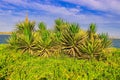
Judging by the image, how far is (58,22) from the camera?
2180cm

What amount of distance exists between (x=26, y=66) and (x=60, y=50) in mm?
3785

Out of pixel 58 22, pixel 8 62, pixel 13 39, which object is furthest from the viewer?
pixel 58 22

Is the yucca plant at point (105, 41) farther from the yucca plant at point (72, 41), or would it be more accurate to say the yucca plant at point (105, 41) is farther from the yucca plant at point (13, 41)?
the yucca plant at point (13, 41)

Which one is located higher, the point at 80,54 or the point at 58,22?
the point at 58,22

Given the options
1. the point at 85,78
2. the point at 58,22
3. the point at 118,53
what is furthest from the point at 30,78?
the point at 58,22

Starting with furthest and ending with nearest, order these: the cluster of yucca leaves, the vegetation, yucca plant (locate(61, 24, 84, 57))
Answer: yucca plant (locate(61, 24, 84, 57)) → the cluster of yucca leaves → the vegetation

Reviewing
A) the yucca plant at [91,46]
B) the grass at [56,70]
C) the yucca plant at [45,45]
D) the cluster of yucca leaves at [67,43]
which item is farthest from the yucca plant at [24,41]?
the yucca plant at [91,46]

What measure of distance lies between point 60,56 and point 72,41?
125 cm

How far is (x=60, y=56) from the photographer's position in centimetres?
1753

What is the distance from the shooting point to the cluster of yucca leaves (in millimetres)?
17219

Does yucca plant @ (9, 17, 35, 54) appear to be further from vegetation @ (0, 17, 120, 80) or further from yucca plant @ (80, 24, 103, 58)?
yucca plant @ (80, 24, 103, 58)

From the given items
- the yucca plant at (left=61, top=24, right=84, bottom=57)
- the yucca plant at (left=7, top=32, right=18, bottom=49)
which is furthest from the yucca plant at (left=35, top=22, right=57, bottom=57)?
the yucca plant at (left=7, top=32, right=18, bottom=49)

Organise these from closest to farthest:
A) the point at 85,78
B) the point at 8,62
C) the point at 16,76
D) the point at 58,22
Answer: the point at 85,78 → the point at 16,76 → the point at 8,62 → the point at 58,22

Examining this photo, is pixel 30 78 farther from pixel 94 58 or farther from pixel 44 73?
pixel 94 58
